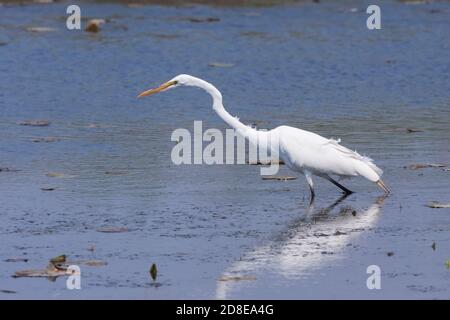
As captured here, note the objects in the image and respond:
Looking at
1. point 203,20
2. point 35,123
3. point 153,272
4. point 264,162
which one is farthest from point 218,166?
point 203,20

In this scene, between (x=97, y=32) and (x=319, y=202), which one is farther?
(x=97, y=32)

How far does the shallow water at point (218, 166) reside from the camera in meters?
8.24

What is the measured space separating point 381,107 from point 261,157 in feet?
11.9

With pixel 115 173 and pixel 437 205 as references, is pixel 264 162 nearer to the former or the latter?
pixel 115 173

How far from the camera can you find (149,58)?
1931cm

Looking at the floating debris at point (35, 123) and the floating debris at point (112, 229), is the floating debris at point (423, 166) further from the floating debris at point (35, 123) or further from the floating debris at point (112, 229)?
the floating debris at point (35, 123)

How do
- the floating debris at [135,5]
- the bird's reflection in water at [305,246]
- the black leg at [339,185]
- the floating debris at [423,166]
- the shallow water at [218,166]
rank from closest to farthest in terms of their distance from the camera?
1. the bird's reflection in water at [305,246]
2. the shallow water at [218,166]
3. the black leg at [339,185]
4. the floating debris at [423,166]
5. the floating debris at [135,5]

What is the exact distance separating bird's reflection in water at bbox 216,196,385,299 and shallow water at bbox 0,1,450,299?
20 millimetres

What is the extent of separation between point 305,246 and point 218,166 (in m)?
→ 3.21

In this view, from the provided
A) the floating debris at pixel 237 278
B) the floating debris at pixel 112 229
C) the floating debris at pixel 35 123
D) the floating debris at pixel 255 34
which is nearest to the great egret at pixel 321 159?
the floating debris at pixel 112 229

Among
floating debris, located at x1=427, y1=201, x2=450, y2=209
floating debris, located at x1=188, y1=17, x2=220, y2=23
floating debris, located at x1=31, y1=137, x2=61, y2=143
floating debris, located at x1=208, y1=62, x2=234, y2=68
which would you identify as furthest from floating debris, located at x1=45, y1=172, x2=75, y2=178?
floating debris, located at x1=188, y1=17, x2=220, y2=23

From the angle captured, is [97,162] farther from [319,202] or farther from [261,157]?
[319,202]

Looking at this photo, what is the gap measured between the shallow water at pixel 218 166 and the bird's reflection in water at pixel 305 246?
20 mm
